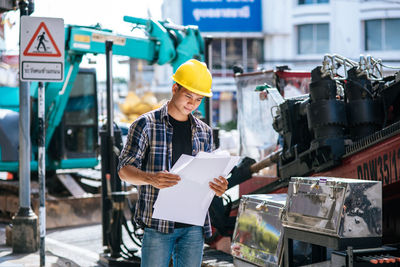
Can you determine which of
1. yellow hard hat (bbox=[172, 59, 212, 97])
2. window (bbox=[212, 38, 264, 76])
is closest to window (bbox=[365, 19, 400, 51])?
window (bbox=[212, 38, 264, 76])

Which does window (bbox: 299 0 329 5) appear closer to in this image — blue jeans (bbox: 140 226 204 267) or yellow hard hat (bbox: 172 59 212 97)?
yellow hard hat (bbox: 172 59 212 97)

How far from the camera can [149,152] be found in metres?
4.11

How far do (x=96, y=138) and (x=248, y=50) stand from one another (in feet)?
117

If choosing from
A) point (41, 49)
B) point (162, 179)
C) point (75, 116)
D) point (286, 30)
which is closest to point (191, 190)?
point (162, 179)

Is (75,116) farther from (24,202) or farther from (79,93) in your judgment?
(24,202)

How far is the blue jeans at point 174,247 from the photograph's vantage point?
4.05 meters

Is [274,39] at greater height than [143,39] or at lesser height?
greater

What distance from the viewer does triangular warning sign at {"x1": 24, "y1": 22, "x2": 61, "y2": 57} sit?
7.87 meters

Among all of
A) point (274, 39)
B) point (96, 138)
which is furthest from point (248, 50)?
point (96, 138)

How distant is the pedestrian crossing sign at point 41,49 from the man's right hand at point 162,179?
4.41 meters

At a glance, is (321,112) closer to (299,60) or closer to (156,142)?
(156,142)

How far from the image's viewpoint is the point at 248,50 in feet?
159

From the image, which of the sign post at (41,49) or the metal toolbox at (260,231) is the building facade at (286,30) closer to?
the sign post at (41,49)

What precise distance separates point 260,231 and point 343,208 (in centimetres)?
153
